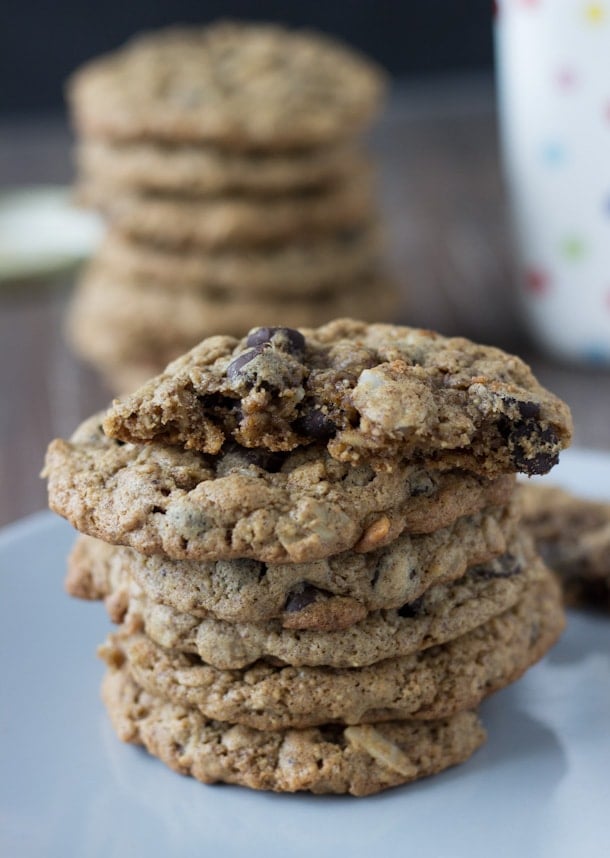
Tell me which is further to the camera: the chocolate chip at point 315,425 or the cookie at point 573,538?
the cookie at point 573,538

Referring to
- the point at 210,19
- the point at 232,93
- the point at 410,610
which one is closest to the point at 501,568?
the point at 410,610

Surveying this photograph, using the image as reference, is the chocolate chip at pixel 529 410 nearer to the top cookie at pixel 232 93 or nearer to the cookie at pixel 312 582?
the cookie at pixel 312 582

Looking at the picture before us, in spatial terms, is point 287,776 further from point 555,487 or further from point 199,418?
point 555,487

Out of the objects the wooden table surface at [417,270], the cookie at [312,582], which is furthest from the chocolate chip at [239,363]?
the wooden table surface at [417,270]

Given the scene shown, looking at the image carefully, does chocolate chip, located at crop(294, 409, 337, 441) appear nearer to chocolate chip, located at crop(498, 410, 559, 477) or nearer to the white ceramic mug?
chocolate chip, located at crop(498, 410, 559, 477)

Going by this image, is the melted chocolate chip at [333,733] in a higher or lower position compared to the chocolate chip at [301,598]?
lower

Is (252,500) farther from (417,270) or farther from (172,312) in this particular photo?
(417,270)
